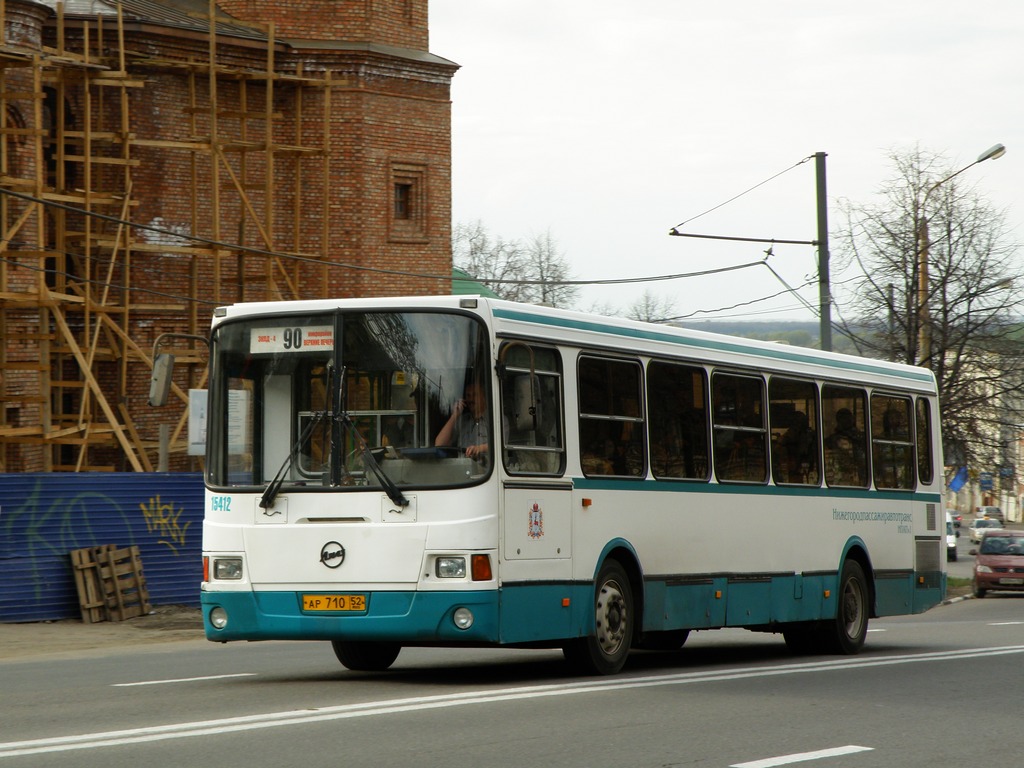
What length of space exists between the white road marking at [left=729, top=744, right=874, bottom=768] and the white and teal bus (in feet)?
9.65

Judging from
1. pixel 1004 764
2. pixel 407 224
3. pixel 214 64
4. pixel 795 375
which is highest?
pixel 214 64

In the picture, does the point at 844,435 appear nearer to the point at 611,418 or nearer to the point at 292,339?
the point at 611,418

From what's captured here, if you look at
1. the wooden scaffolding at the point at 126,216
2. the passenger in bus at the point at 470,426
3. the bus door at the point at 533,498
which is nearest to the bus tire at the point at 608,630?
the bus door at the point at 533,498

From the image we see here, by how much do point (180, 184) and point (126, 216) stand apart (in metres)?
2.02

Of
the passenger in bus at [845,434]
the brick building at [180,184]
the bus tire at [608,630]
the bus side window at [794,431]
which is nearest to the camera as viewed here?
the bus tire at [608,630]

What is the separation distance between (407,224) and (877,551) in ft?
67.9

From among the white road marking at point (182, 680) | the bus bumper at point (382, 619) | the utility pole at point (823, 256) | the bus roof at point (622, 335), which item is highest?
the utility pole at point (823, 256)

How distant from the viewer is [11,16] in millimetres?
29719

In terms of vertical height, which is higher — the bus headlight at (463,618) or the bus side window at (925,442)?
the bus side window at (925,442)

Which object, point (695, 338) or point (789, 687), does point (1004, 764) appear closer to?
point (789, 687)

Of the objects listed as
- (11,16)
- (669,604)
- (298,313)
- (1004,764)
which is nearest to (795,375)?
(669,604)

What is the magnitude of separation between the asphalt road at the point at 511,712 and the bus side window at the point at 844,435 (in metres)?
1.93

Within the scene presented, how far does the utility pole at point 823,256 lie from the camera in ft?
88.4

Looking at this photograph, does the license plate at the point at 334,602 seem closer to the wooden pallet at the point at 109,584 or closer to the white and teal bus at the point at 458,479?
the white and teal bus at the point at 458,479
